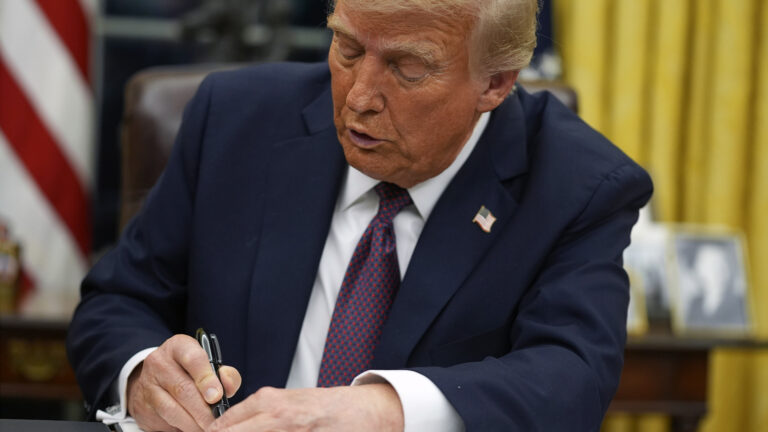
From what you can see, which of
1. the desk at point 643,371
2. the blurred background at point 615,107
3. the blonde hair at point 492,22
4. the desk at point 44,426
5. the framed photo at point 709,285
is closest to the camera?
the desk at point 44,426

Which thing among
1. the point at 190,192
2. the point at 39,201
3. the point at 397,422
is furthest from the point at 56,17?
the point at 397,422

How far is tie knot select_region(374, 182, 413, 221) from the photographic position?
1.73 meters

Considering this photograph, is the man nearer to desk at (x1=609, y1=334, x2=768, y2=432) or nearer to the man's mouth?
the man's mouth

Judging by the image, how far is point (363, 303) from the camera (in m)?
1.65

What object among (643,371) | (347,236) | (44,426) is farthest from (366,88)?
(643,371)

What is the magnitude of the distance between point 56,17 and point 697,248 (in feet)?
7.81

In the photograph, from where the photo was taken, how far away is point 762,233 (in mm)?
3426

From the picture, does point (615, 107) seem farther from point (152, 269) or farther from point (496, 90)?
point (152, 269)

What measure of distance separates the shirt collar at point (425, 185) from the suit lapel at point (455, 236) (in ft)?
0.05

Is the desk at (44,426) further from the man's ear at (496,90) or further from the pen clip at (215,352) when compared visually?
the man's ear at (496,90)

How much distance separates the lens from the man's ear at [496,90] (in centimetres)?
167

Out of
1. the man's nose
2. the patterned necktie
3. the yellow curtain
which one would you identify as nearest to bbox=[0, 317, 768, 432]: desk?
the yellow curtain

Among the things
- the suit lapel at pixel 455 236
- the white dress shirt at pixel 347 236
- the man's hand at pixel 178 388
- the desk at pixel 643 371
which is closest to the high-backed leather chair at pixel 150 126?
the suit lapel at pixel 455 236

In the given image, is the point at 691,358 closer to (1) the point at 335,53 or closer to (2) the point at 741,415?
(2) the point at 741,415
